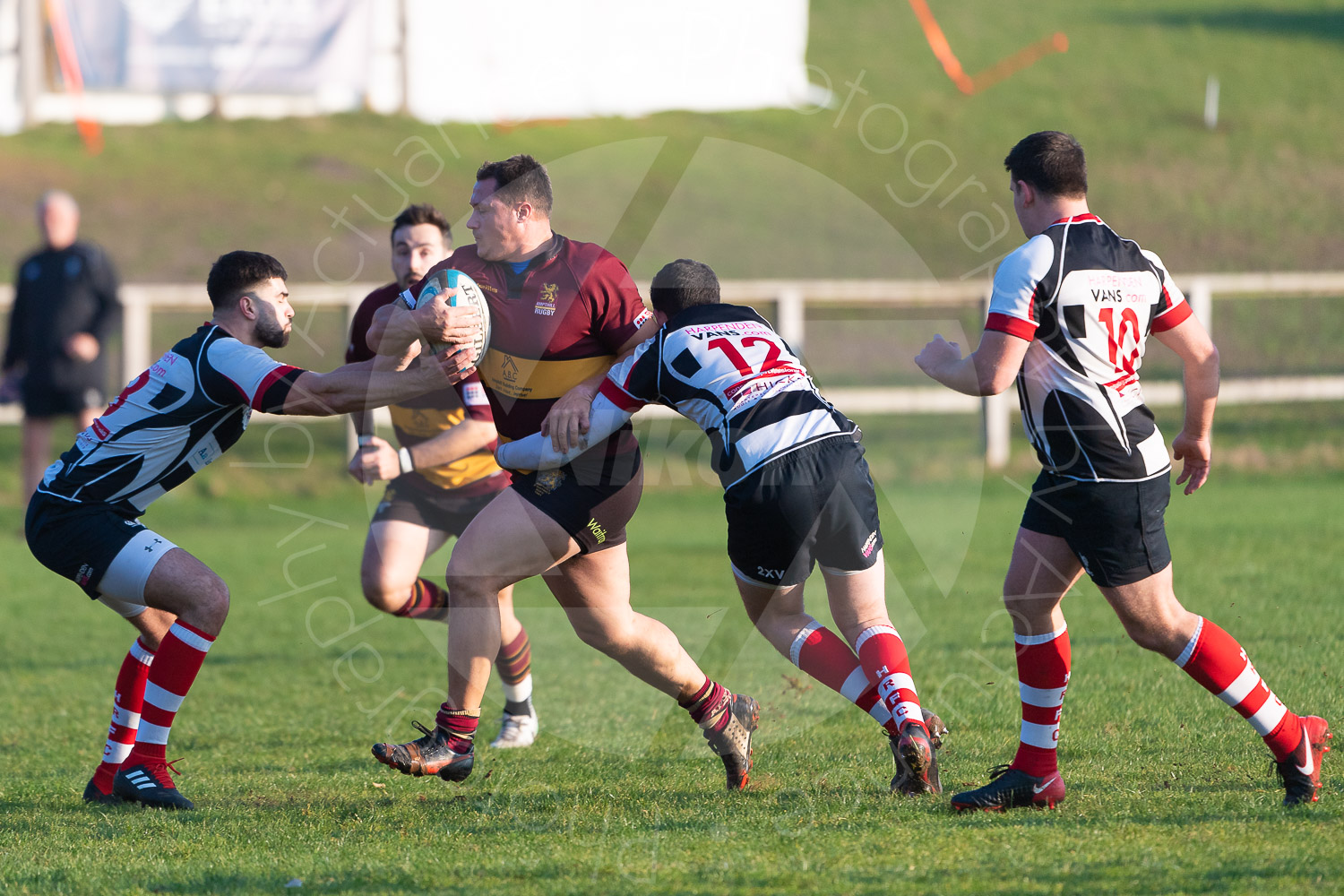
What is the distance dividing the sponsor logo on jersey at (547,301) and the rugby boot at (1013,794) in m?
2.13

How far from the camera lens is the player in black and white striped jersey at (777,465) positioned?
427cm

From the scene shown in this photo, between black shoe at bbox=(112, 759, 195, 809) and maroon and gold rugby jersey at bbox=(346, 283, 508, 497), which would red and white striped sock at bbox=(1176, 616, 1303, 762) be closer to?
maroon and gold rugby jersey at bbox=(346, 283, 508, 497)

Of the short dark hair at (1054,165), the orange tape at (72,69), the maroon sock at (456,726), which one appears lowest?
the orange tape at (72,69)

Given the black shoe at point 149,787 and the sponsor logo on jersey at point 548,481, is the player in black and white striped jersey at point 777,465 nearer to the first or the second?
the sponsor logo on jersey at point 548,481

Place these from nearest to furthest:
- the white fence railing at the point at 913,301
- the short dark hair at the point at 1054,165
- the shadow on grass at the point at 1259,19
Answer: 1. the short dark hair at the point at 1054,165
2. the white fence railing at the point at 913,301
3. the shadow on grass at the point at 1259,19

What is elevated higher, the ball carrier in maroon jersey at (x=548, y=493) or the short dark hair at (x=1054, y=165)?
the short dark hair at (x=1054, y=165)

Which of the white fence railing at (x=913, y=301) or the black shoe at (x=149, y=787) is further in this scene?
the white fence railing at (x=913, y=301)

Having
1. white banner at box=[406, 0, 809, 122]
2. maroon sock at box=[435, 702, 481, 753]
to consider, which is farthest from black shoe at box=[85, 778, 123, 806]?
white banner at box=[406, 0, 809, 122]

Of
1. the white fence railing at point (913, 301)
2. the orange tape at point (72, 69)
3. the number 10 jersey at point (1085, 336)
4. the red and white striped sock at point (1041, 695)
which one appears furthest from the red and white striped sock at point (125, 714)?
the orange tape at point (72, 69)

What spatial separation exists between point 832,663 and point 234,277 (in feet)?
8.34

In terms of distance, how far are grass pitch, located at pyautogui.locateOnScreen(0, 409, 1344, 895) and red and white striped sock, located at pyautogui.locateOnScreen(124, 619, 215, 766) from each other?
274mm

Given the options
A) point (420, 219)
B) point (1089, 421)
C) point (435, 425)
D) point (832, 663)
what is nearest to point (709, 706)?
point (832, 663)

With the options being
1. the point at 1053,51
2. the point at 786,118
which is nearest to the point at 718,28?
the point at 786,118

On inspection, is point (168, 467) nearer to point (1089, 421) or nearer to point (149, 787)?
point (149, 787)
